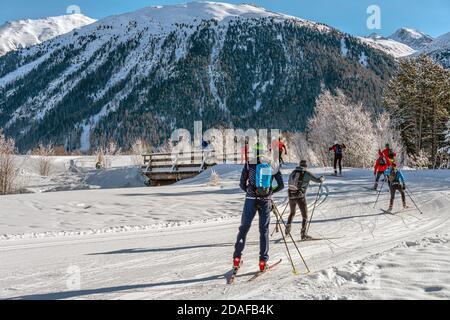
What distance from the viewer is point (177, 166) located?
99.5 ft

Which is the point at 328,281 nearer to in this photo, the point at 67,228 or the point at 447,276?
the point at 447,276

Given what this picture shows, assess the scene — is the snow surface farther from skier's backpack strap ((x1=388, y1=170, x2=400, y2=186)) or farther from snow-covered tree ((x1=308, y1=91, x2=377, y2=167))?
skier's backpack strap ((x1=388, y1=170, x2=400, y2=186))

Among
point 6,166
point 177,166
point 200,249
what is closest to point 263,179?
point 200,249

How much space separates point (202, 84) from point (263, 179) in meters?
166

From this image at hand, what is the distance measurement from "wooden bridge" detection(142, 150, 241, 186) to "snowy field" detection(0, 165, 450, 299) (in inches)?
497

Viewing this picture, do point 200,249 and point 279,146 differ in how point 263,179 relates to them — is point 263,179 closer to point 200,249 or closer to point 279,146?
point 200,249

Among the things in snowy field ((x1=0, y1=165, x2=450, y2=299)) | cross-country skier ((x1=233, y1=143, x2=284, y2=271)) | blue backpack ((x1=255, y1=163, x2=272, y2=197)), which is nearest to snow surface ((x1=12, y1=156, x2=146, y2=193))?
snowy field ((x1=0, y1=165, x2=450, y2=299))

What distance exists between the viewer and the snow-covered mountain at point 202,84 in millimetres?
146000

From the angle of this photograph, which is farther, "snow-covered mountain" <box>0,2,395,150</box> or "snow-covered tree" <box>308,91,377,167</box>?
"snow-covered mountain" <box>0,2,395,150</box>

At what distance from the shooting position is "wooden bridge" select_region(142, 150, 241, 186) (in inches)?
1173

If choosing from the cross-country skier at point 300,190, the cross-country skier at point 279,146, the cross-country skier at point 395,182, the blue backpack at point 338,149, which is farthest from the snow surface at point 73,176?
the cross-country skier at point 300,190
